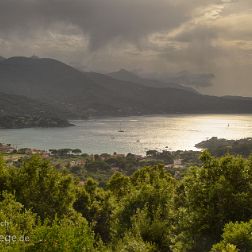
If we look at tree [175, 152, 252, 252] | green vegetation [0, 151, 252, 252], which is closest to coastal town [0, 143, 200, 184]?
green vegetation [0, 151, 252, 252]

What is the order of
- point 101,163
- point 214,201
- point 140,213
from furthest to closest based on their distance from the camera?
point 101,163 → point 140,213 → point 214,201

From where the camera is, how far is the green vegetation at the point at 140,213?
19702mm

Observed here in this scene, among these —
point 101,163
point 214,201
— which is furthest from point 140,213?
point 101,163

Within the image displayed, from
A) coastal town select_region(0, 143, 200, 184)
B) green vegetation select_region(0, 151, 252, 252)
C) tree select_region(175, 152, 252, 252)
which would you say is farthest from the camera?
coastal town select_region(0, 143, 200, 184)

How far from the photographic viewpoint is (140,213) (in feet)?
108

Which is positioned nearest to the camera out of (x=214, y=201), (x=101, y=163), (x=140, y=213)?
(x=214, y=201)

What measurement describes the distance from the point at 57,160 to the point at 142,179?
132m

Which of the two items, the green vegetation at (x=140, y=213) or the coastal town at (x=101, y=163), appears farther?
the coastal town at (x=101, y=163)

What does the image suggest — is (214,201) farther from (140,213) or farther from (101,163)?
(101,163)

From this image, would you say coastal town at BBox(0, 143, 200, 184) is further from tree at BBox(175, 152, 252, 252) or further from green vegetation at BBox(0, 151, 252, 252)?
tree at BBox(175, 152, 252, 252)

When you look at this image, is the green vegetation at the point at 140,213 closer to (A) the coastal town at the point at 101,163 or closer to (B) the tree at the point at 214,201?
(B) the tree at the point at 214,201

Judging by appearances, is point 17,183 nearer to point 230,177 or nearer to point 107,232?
point 107,232

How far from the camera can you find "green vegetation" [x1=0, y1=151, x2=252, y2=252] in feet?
64.6

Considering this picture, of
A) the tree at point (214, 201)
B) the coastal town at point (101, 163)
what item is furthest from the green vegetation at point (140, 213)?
the coastal town at point (101, 163)
